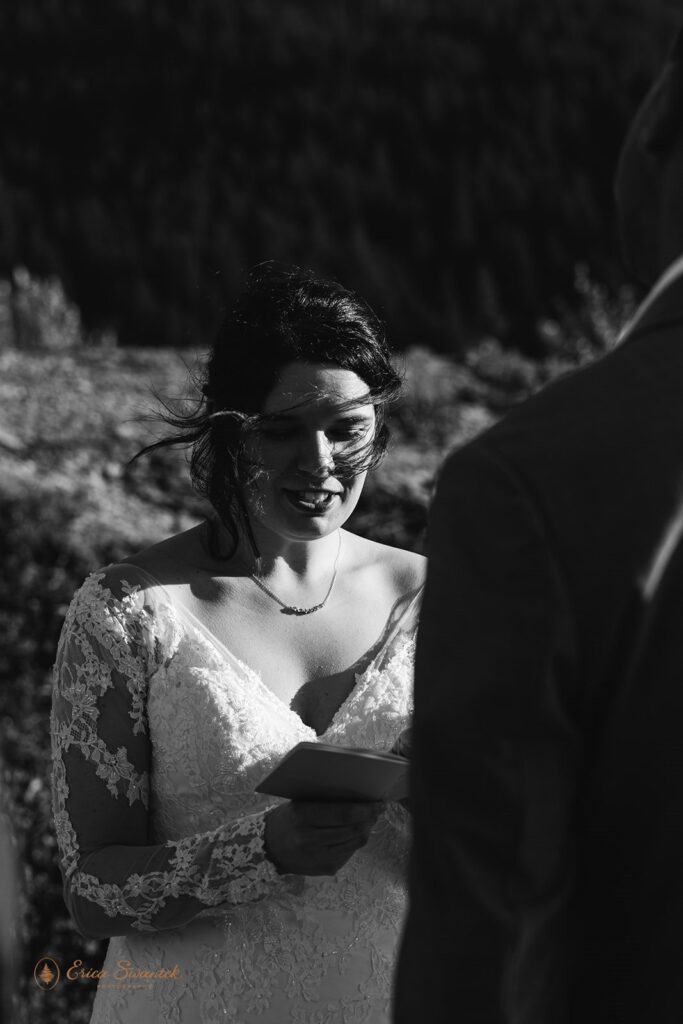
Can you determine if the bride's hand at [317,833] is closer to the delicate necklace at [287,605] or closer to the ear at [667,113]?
the delicate necklace at [287,605]

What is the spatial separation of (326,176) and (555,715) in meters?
6.56

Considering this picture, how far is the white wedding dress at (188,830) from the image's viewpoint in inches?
96.8

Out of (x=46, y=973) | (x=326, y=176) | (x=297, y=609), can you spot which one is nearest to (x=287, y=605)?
(x=297, y=609)

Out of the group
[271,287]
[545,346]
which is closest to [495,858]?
[271,287]

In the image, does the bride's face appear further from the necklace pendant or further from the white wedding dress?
the white wedding dress

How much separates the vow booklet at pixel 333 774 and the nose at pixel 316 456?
81 centimetres

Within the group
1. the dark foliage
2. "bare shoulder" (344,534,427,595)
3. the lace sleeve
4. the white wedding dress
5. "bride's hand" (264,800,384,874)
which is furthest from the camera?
the dark foliage

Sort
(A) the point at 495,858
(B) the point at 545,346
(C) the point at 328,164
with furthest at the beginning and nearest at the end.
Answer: (C) the point at 328,164, (B) the point at 545,346, (A) the point at 495,858

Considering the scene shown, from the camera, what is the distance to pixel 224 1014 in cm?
246

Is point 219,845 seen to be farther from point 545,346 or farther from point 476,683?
point 545,346

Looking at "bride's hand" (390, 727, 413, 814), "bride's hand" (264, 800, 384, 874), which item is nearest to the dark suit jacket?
"bride's hand" (264, 800, 384, 874)

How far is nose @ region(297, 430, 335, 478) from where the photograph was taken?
8.85 feet

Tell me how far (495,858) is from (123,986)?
64.0 inches

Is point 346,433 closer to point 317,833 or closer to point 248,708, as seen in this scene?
point 248,708
